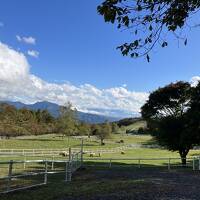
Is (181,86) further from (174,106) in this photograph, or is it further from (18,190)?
(18,190)

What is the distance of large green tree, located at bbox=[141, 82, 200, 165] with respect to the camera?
147 ft

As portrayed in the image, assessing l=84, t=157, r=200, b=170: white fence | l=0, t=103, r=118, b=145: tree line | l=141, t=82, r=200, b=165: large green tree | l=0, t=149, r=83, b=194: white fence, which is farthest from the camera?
l=0, t=103, r=118, b=145: tree line

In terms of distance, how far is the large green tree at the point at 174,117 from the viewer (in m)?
44.9

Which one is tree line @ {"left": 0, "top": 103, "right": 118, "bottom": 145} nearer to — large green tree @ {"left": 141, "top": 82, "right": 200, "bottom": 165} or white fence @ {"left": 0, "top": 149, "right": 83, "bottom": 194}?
large green tree @ {"left": 141, "top": 82, "right": 200, "bottom": 165}

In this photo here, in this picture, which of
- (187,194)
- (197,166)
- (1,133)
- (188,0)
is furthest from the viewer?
(1,133)

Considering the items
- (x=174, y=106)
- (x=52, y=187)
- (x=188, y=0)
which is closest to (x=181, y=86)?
(x=174, y=106)

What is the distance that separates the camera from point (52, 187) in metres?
20.2

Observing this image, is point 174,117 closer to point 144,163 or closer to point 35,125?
point 144,163

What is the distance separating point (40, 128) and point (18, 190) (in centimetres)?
13513

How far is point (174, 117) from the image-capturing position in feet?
157

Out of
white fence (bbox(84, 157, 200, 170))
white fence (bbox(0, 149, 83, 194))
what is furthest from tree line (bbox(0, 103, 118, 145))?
white fence (bbox(0, 149, 83, 194))

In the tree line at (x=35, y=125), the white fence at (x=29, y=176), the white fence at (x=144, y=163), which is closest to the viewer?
the white fence at (x=29, y=176)

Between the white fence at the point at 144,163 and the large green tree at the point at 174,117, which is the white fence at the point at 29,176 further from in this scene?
the large green tree at the point at 174,117

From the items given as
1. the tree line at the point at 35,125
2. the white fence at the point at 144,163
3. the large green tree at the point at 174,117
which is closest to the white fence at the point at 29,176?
the white fence at the point at 144,163
